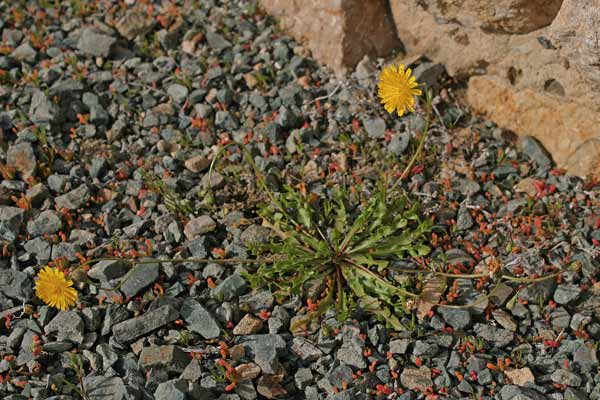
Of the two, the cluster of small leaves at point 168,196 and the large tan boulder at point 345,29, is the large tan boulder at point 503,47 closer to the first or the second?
the large tan boulder at point 345,29

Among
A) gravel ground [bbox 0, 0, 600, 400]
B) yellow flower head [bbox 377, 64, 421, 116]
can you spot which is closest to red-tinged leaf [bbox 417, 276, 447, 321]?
gravel ground [bbox 0, 0, 600, 400]

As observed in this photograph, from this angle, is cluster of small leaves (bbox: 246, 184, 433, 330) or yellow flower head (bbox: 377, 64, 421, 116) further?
cluster of small leaves (bbox: 246, 184, 433, 330)

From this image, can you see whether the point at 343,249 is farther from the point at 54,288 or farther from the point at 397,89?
the point at 54,288

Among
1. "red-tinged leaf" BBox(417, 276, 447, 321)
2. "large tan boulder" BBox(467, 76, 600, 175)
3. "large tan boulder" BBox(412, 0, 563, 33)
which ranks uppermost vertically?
"large tan boulder" BBox(412, 0, 563, 33)

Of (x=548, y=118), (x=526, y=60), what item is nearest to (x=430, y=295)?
(x=548, y=118)

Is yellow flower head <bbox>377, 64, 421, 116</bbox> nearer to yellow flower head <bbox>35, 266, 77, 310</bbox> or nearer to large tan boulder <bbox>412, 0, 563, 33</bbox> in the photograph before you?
large tan boulder <bbox>412, 0, 563, 33</bbox>

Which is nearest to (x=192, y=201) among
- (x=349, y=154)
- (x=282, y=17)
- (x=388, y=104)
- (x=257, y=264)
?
(x=257, y=264)

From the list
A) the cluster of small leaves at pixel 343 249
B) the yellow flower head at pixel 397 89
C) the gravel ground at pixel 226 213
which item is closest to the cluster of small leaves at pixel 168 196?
the gravel ground at pixel 226 213
